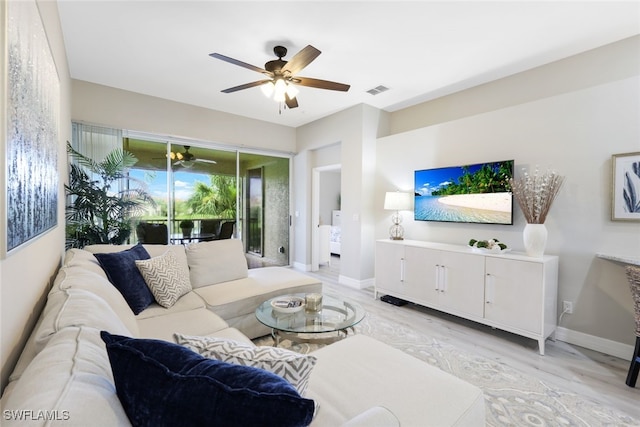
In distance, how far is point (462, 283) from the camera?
10.2 feet

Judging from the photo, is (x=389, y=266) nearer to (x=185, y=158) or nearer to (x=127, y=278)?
(x=127, y=278)

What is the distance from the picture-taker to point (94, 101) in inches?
149

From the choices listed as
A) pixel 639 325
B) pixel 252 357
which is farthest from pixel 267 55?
pixel 639 325

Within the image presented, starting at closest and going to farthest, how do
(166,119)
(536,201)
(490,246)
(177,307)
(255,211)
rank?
(177,307)
(536,201)
(490,246)
(166,119)
(255,211)

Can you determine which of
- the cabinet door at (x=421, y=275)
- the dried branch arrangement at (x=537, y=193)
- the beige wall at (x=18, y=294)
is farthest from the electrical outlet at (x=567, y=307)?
the beige wall at (x=18, y=294)

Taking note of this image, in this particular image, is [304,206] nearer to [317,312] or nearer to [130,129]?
[130,129]

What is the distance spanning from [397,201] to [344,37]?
224cm

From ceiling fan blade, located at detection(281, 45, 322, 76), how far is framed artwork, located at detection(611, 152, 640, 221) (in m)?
2.85

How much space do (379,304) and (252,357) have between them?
3187 mm

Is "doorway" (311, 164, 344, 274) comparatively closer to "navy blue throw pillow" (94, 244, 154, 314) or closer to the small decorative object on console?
the small decorative object on console

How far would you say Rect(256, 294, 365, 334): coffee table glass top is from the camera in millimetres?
2011

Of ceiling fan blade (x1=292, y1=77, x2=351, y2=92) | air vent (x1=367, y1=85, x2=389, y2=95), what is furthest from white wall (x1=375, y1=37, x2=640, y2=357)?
ceiling fan blade (x1=292, y1=77, x2=351, y2=92)

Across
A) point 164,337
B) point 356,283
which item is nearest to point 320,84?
point 164,337

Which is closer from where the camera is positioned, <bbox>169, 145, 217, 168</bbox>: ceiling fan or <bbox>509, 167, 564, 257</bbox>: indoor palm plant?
<bbox>509, 167, 564, 257</bbox>: indoor palm plant
